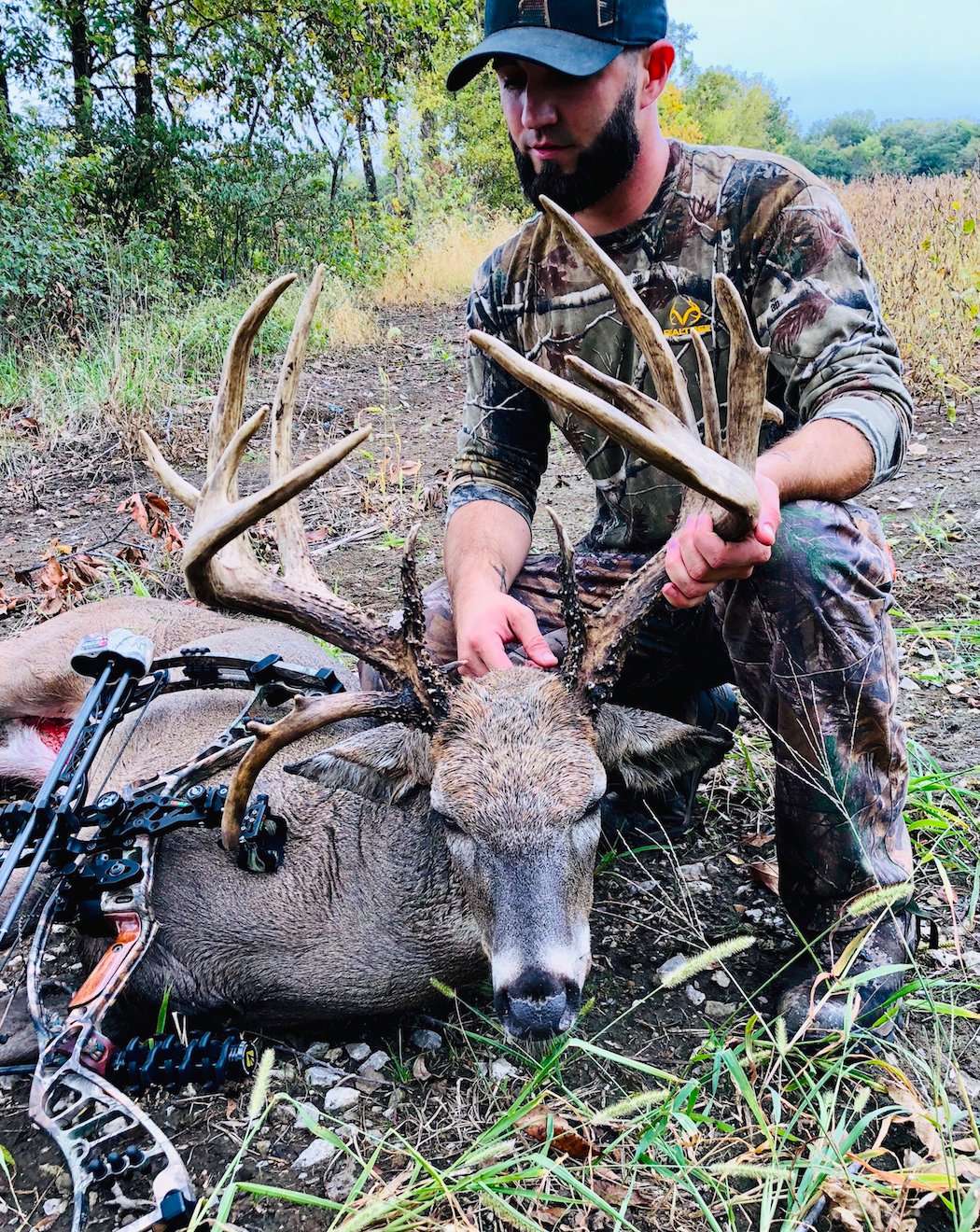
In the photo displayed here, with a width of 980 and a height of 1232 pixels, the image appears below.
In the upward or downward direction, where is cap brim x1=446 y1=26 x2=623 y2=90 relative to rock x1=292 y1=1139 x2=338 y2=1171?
upward

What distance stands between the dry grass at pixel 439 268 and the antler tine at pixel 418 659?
13296mm

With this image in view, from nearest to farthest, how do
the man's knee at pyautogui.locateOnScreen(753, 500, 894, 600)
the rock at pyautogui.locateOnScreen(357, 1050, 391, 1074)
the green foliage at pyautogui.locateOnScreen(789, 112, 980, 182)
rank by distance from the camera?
the man's knee at pyautogui.locateOnScreen(753, 500, 894, 600), the rock at pyautogui.locateOnScreen(357, 1050, 391, 1074), the green foliage at pyautogui.locateOnScreen(789, 112, 980, 182)

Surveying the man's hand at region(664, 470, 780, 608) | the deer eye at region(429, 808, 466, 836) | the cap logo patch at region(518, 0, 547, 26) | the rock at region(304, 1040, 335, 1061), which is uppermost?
the cap logo patch at region(518, 0, 547, 26)

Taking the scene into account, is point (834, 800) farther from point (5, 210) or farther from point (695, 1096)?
point (5, 210)

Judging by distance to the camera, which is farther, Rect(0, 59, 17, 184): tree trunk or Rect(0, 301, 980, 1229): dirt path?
Rect(0, 59, 17, 184): tree trunk

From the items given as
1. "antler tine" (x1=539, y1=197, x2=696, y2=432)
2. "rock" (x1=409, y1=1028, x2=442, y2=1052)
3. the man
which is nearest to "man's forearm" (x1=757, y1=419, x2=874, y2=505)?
the man

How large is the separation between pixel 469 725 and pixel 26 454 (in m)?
6.90

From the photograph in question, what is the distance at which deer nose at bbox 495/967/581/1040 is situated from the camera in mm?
2113

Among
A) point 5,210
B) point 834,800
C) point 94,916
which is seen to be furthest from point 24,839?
point 5,210

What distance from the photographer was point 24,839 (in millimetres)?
2396

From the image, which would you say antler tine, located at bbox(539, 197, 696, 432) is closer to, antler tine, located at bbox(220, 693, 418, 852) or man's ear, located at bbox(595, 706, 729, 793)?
man's ear, located at bbox(595, 706, 729, 793)

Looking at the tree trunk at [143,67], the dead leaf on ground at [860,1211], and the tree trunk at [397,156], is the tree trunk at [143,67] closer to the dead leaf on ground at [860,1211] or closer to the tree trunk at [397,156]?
the tree trunk at [397,156]

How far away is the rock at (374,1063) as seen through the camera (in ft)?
8.53

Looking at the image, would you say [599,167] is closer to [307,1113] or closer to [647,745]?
[647,745]
